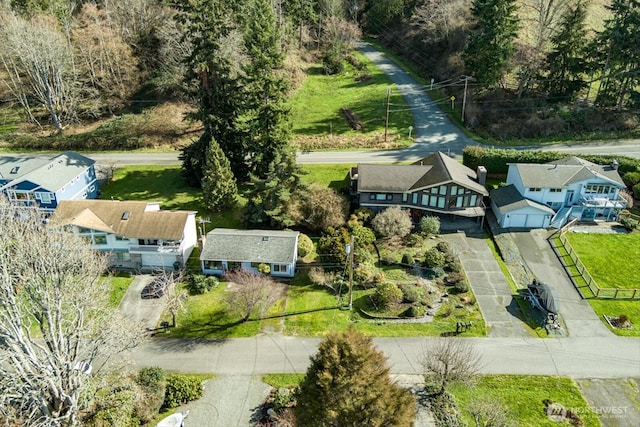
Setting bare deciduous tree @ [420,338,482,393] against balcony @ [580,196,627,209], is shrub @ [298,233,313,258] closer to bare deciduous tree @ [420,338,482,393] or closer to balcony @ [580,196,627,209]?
bare deciduous tree @ [420,338,482,393]

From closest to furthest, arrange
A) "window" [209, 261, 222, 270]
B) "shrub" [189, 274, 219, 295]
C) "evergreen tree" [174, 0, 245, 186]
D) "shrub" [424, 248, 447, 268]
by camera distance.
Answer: "shrub" [189, 274, 219, 295] → "shrub" [424, 248, 447, 268] → "window" [209, 261, 222, 270] → "evergreen tree" [174, 0, 245, 186]

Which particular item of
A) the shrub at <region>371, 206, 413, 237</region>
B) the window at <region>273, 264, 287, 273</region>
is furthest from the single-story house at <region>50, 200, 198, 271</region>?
the shrub at <region>371, 206, 413, 237</region>

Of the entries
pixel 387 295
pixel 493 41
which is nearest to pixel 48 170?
pixel 387 295

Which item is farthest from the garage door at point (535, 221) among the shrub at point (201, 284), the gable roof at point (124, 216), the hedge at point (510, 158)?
the gable roof at point (124, 216)

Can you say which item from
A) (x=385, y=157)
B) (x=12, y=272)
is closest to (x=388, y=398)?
(x=12, y=272)

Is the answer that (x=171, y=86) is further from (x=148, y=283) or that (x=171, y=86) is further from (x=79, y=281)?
(x=79, y=281)
